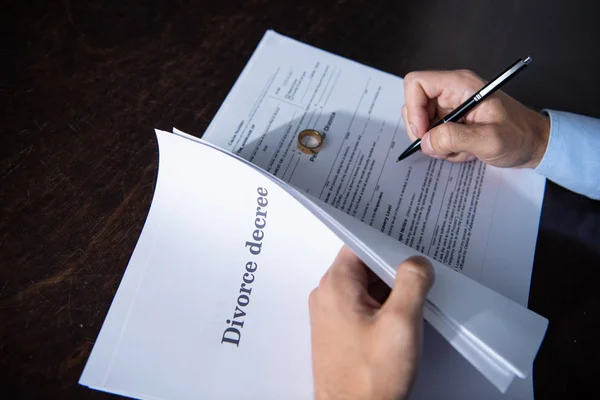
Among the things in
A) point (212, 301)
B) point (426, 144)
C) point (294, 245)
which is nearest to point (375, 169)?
point (426, 144)

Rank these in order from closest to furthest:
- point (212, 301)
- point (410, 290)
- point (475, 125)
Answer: point (410, 290) → point (212, 301) → point (475, 125)

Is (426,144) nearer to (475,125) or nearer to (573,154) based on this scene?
(475,125)

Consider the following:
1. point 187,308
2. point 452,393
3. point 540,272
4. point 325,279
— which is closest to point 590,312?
point 540,272

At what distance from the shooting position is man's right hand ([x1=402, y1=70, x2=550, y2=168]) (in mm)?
683

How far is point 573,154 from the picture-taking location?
0.74 m

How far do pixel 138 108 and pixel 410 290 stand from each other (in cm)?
52

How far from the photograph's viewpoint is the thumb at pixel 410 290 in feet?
1.56

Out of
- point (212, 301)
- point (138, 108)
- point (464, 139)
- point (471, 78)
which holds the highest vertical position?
point (471, 78)

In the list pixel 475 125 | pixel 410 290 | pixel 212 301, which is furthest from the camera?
pixel 475 125

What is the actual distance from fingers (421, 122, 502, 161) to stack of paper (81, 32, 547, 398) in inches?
2.1

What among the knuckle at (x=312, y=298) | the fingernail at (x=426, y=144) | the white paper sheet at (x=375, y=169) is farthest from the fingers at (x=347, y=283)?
the fingernail at (x=426, y=144)

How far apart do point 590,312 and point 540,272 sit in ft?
0.26

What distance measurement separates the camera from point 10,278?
0.60m

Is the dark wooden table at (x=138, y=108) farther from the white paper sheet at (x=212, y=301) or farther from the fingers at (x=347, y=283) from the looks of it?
the fingers at (x=347, y=283)
